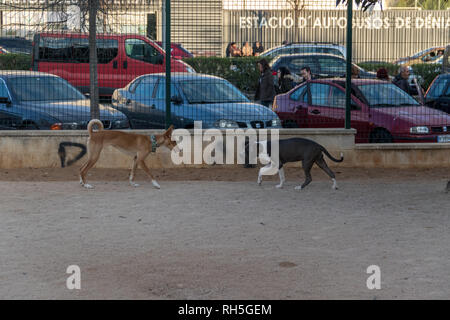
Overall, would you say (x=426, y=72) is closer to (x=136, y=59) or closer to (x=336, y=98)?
(x=336, y=98)

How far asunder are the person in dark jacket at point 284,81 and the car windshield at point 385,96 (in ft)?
5.98

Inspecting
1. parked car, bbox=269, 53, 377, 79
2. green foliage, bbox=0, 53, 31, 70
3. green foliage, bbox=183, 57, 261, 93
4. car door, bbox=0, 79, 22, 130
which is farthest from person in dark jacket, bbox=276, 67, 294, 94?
car door, bbox=0, 79, 22, 130

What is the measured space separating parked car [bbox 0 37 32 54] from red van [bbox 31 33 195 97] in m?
0.18

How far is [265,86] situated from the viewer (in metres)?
14.9

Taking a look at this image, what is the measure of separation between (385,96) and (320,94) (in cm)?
120

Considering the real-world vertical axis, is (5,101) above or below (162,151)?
above

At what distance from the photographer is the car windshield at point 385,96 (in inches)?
543

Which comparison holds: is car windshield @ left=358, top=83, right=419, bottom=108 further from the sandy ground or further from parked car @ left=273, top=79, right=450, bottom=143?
the sandy ground

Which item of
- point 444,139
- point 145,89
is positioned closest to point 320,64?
point 444,139

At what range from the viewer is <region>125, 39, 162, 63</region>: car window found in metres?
13.9

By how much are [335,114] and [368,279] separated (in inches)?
292

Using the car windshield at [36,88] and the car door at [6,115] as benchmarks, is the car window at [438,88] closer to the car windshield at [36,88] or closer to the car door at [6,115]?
the car windshield at [36,88]

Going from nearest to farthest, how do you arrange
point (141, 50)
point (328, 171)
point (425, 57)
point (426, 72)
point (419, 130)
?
point (328, 171)
point (419, 130)
point (141, 50)
point (425, 57)
point (426, 72)

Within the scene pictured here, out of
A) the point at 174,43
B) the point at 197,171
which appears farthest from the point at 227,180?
the point at 174,43
